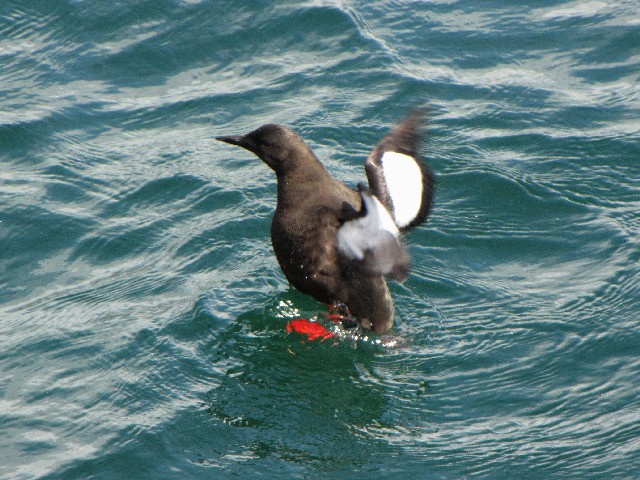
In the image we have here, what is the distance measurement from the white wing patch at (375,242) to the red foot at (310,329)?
0.69 m

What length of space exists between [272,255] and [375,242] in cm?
174

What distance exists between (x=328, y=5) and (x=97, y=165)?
340cm

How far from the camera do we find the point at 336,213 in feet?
19.7

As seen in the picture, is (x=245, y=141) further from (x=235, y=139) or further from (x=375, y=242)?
(x=375, y=242)

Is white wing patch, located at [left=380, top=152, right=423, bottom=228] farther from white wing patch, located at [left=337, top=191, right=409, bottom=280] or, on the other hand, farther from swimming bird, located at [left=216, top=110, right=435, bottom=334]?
white wing patch, located at [left=337, top=191, right=409, bottom=280]

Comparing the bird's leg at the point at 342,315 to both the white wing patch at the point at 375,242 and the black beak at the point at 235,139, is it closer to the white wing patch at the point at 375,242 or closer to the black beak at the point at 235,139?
the white wing patch at the point at 375,242

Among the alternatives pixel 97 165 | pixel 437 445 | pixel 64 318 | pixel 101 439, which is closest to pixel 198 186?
pixel 97 165

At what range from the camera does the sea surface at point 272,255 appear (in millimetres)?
5316

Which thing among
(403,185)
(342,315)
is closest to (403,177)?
(403,185)

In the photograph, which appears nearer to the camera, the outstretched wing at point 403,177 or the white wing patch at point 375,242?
the white wing patch at point 375,242

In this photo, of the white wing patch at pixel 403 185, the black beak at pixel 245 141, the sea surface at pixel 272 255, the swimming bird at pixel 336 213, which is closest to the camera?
the sea surface at pixel 272 255

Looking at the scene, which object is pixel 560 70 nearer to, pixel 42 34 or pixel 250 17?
pixel 250 17

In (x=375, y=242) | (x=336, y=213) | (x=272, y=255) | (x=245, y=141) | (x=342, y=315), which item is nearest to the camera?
(x=375, y=242)

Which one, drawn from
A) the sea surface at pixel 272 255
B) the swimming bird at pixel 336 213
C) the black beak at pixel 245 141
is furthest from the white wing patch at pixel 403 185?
the black beak at pixel 245 141
